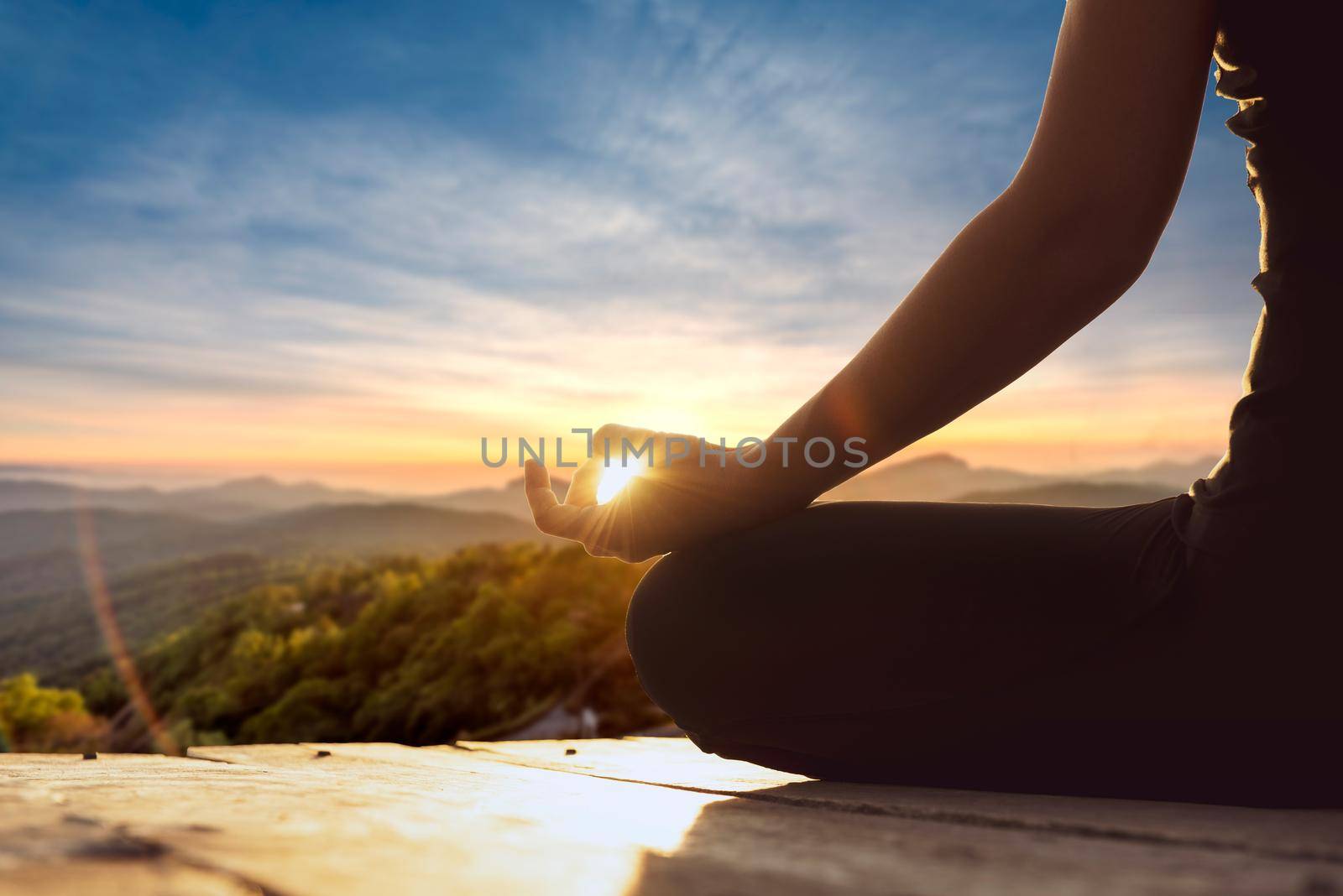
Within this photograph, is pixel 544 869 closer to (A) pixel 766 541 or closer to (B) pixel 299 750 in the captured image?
(A) pixel 766 541

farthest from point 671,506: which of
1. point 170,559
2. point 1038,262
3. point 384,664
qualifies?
point 170,559

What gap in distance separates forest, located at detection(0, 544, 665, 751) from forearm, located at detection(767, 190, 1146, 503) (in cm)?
1410

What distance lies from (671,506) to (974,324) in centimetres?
46

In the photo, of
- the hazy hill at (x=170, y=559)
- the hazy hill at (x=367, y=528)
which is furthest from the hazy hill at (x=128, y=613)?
the hazy hill at (x=367, y=528)

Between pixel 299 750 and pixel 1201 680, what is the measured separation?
6.40ft

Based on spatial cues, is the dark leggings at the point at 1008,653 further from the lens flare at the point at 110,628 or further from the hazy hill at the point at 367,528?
the hazy hill at the point at 367,528

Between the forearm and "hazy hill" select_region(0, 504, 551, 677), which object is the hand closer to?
the forearm

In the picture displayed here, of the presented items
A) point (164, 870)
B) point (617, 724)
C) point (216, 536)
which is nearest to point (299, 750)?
point (164, 870)

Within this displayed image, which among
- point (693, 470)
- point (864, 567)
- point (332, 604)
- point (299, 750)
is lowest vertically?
point (332, 604)

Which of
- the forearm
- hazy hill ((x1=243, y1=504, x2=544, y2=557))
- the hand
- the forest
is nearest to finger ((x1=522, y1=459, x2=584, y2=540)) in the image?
the hand

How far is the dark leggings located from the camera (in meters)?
0.99

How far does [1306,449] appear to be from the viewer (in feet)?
3.11

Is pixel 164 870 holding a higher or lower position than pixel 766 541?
lower

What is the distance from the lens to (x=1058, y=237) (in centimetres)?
103
